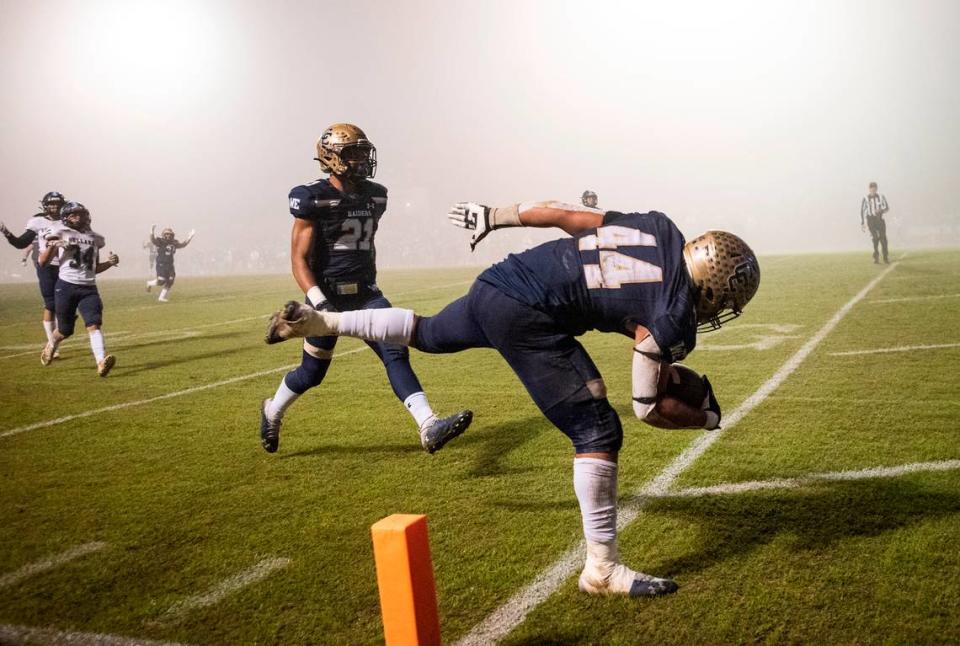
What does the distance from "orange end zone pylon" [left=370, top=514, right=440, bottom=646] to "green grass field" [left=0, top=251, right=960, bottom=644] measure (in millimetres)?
616

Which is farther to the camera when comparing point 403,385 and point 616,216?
point 403,385

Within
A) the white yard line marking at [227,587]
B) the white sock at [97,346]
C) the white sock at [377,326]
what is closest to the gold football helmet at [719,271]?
the white sock at [377,326]

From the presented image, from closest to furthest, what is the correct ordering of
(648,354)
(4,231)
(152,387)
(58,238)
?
(648,354) → (152,387) → (58,238) → (4,231)

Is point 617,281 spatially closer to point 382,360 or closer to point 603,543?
point 603,543

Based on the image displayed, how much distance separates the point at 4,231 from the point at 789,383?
1071 centimetres

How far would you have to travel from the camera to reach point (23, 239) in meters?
11.2

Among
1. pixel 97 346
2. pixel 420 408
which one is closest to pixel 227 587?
pixel 420 408

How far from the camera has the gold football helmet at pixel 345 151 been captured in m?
5.48

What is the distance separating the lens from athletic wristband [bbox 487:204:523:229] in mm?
3898

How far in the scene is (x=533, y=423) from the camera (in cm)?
604

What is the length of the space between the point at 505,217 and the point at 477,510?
4.90 ft

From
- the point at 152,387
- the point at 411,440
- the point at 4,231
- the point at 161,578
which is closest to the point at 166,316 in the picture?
the point at 4,231

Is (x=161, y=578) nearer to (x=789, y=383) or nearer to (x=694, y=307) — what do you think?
(x=694, y=307)

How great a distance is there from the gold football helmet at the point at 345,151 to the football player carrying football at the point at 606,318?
230 cm
